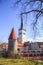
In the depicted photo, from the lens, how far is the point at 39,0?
35.3 feet

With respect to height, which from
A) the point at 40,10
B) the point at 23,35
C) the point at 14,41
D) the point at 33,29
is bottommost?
the point at 33,29

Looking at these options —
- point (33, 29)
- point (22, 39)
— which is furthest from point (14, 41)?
point (33, 29)

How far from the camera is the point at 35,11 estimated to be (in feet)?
36.7

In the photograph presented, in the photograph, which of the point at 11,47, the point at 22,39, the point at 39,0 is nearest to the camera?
the point at 39,0

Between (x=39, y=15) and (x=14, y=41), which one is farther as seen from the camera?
(x=14, y=41)

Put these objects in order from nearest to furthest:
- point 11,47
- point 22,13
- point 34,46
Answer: point 22,13 < point 11,47 < point 34,46

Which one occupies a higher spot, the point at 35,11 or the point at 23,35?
the point at 23,35

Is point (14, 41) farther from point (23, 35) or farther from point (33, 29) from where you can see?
point (33, 29)

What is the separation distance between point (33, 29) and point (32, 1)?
62.4 inches

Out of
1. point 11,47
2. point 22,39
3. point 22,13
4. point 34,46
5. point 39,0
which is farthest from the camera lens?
point 22,39

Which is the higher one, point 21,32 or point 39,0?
point 21,32

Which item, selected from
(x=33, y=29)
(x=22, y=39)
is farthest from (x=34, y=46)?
(x=33, y=29)

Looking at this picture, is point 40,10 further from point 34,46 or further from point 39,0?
point 34,46

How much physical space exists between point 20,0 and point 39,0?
41.7 inches
